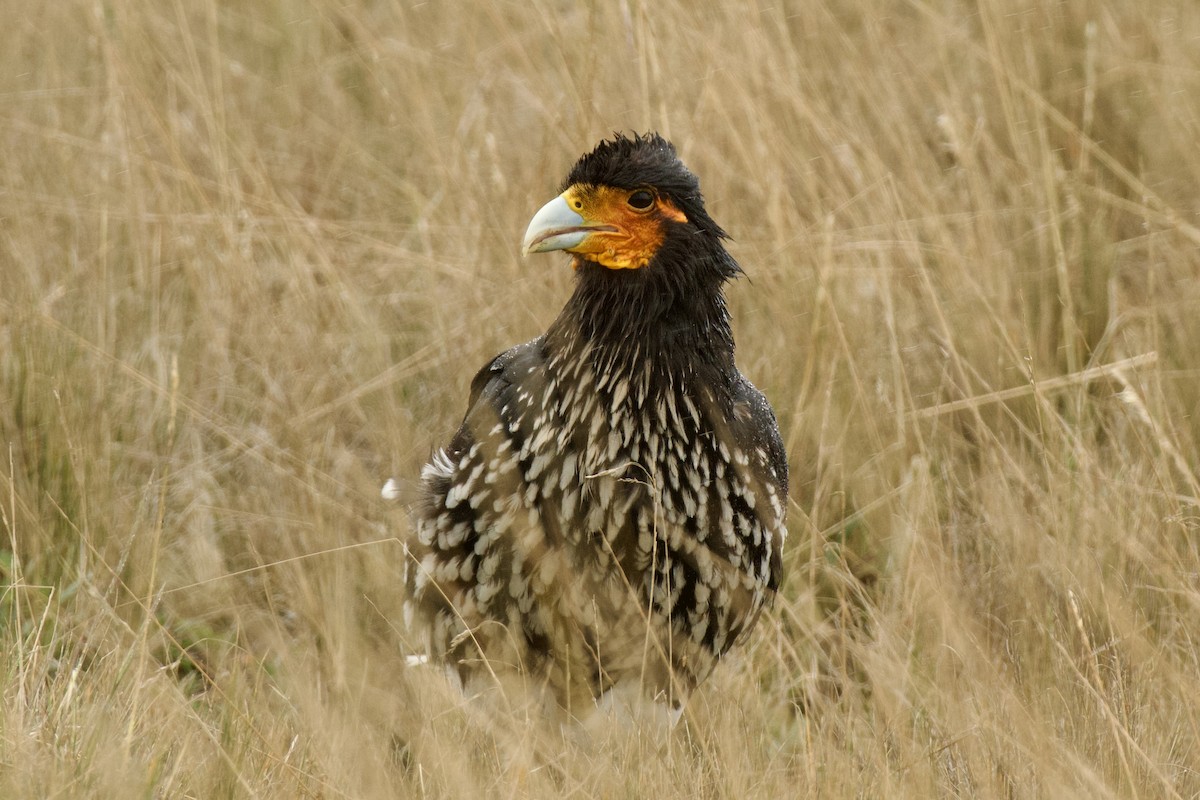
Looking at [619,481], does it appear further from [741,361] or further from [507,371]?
[741,361]

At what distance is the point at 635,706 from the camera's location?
3719mm

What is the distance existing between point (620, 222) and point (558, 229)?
0.49 feet

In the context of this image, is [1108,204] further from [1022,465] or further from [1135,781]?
[1135,781]

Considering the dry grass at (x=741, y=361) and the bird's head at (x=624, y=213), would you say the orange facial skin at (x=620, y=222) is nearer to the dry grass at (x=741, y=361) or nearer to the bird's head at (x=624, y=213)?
the bird's head at (x=624, y=213)

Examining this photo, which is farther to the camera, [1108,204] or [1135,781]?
[1108,204]

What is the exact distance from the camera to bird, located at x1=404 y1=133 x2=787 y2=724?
11.5 feet

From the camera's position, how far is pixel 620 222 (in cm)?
352

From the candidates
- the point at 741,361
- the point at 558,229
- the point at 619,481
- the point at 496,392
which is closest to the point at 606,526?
the point at 619,481

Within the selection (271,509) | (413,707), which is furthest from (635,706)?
(271,509)

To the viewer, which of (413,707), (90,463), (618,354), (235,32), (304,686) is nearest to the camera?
(304,686)

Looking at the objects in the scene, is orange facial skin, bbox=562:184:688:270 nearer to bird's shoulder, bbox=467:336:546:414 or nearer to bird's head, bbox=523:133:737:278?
bird's head, bbox=523:133:737:278

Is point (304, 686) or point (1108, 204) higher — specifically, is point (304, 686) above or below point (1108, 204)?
below

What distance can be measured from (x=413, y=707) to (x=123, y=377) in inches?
63.7

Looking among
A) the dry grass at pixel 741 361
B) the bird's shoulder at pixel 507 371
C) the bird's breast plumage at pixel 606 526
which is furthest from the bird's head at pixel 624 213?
the dry grass at pixel 741 361
